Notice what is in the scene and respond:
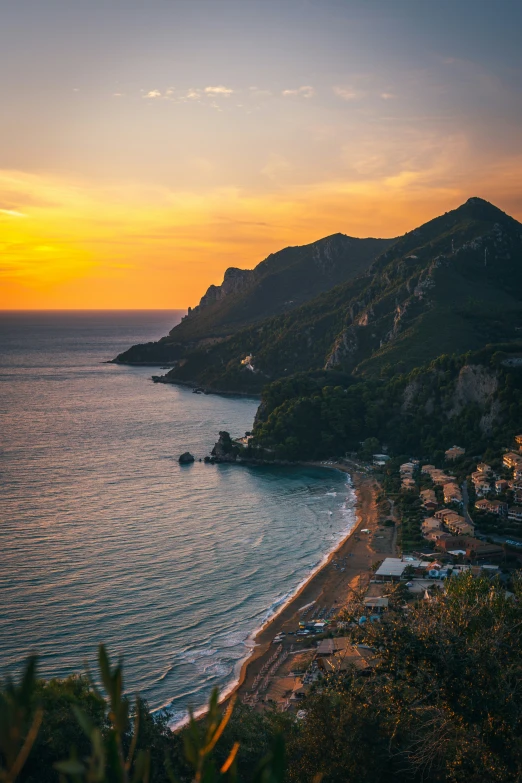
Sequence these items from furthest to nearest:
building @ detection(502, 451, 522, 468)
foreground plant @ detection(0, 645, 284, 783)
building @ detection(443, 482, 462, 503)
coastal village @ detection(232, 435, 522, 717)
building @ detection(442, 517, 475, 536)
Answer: building @ detection(502, 451, 522, 468) → building @ detection(443, 482, 462, 503) → building @ detection(442, 517, 475, 536) → coastal village @ detection(232, 435, 522, 717) → foreground plant @ detection(0, 645, 284, 783)

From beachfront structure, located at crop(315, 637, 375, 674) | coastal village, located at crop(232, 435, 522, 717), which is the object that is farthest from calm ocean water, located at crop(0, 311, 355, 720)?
beachfront structure, located at crop(315, 637, 375, 674)

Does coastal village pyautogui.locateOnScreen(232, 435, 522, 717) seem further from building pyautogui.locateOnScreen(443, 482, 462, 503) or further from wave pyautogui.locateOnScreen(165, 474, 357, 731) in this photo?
wave pyautogui.locateOnScreen(165, 474, 357, 731)

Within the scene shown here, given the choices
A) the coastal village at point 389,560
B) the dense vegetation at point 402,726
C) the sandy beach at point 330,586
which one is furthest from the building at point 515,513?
the dense vegetation at point 402,726

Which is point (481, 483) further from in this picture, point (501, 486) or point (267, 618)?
point (267, 618)

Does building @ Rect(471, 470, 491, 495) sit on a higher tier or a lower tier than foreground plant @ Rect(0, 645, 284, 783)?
lower

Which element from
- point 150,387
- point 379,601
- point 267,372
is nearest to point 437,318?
point 267,372

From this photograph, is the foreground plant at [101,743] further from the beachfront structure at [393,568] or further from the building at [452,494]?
the building at [452,494]

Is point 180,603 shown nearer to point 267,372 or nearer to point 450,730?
point 450,730
